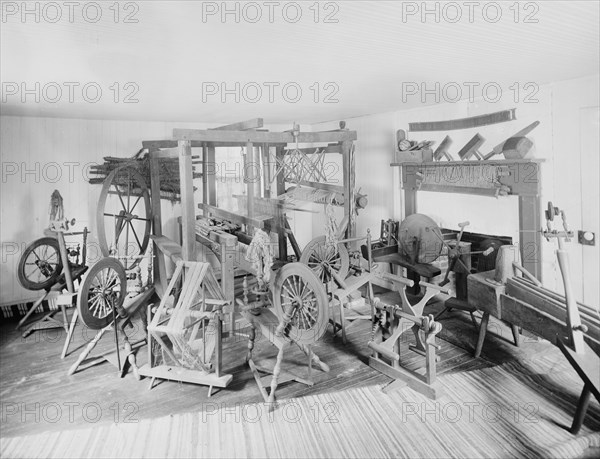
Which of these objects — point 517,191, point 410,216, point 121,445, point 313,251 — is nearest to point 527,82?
point 517,191

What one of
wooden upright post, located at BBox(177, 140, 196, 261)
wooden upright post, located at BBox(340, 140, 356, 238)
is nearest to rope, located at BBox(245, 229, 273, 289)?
wooden upright post, located at BBox(177, 140, 196, 261)

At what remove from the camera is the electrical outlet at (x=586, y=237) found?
4.15m

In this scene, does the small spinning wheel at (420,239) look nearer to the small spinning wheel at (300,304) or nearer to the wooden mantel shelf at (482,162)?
the wooden mantel shelf at (482,162)

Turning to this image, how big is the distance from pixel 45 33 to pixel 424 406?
380cm

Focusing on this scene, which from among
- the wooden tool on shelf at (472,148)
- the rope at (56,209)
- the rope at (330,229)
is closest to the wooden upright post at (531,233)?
the wooden tool on shelf at (472,148)

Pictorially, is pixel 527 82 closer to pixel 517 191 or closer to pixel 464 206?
pixel 517 191

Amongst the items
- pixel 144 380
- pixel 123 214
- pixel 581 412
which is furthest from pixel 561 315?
pixel 123 214

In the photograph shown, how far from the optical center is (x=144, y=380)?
13.1 feet

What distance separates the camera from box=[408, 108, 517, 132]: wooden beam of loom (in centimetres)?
477

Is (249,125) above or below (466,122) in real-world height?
below

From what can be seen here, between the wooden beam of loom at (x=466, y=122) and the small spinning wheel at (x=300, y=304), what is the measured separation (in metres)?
3.04

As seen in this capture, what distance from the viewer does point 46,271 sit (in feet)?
17.5

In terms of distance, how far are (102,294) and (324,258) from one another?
7.65 ft

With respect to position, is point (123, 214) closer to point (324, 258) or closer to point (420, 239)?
point (324, 258)
